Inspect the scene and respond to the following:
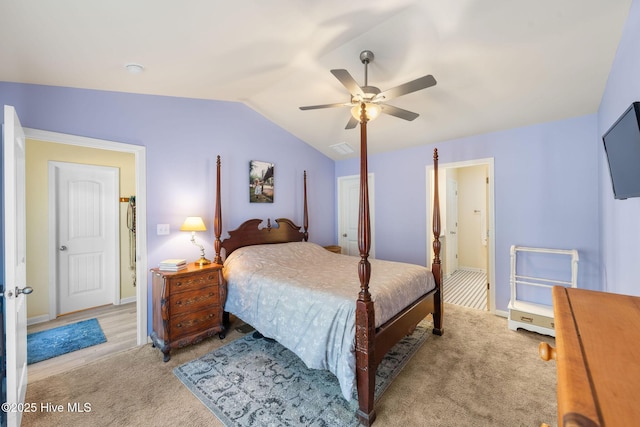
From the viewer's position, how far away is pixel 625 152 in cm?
125

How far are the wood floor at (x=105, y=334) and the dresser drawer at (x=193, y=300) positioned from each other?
80 centimetres

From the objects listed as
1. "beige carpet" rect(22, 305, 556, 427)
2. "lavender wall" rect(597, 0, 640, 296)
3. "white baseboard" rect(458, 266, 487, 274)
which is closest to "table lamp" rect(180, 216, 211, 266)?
"beige carpet" rect(22, 305, 556, 427)

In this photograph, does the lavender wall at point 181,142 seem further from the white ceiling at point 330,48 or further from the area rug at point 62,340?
the area rug at point 62,340

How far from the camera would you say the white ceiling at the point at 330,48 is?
67.1 inches

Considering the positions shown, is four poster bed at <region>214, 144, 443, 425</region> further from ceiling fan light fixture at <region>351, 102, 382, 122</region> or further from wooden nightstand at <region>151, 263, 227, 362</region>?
ceiling fan light fixture at <region>351, 102, 382, 122</region>

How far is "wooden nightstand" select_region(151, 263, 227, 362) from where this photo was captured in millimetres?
2549

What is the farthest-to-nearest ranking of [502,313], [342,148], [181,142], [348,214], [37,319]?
[348,214] < [342,148] < [502,313] < [37,319] < [181,142]

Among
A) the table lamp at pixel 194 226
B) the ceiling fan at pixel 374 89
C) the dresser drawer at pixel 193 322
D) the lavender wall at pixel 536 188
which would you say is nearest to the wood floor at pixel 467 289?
the lavender wall at pixel 536 188

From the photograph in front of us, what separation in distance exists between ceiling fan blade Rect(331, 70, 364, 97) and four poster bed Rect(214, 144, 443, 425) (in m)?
0.53

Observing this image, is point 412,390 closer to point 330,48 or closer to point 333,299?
point 333,299

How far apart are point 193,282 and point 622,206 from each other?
11.8 ft

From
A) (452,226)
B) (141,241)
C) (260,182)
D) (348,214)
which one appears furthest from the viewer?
(452,226)

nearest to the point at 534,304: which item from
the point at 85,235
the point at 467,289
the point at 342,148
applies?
the point at 467,289

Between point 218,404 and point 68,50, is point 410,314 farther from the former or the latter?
point 68,50
